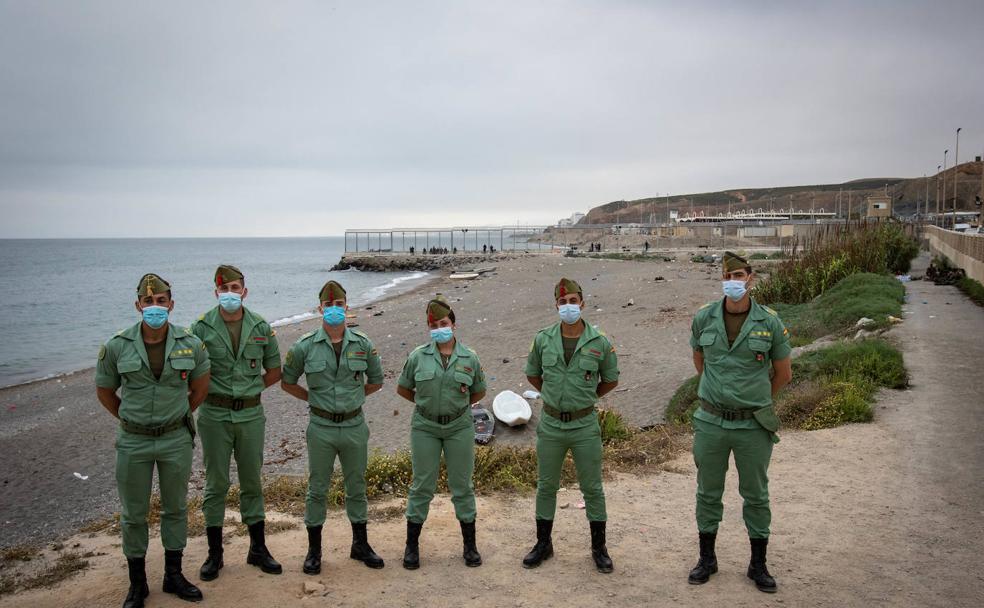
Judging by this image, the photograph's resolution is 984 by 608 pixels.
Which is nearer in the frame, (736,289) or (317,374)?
(736,289)

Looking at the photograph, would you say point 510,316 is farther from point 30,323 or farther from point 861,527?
point 30,323

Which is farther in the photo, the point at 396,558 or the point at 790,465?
the point at 790,465

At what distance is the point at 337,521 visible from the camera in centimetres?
625

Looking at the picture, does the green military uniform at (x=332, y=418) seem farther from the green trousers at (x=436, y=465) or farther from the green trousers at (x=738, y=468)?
the green trousers at (x=738, y=468)

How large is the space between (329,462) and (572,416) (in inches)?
74.4

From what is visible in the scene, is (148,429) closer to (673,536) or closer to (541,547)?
(541,547)

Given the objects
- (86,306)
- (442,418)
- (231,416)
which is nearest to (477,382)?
(442,418)

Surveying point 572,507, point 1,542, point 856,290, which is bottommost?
point 1,542

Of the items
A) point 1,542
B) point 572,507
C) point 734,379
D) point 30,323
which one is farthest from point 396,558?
point 30,323

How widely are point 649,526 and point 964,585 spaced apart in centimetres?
229

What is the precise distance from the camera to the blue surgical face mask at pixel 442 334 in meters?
5.48

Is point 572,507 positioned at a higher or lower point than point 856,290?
lower

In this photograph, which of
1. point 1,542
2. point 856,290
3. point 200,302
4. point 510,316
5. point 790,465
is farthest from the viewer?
point 200,302

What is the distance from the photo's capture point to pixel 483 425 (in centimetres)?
1040
